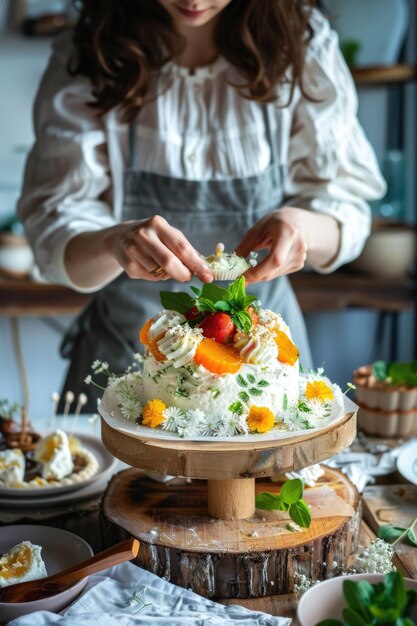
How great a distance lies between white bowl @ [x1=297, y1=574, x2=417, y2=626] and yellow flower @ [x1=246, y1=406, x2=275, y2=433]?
280mm

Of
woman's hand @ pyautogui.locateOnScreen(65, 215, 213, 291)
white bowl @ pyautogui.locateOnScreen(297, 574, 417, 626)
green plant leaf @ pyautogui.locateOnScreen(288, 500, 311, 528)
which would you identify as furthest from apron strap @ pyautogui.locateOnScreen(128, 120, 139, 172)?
white bowl @ pyautogui.locateOnScreen(297, 574, 417, 626)

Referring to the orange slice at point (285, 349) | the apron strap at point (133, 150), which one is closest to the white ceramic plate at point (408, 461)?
the orange slice at point (285, 349)

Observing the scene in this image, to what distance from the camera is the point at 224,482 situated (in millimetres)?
1308

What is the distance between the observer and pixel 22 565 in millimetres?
1186

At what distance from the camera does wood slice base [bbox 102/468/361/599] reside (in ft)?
4.01

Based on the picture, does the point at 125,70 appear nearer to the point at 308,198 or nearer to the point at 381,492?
the point at 308,198

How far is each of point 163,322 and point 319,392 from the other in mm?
279

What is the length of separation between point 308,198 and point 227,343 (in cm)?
88

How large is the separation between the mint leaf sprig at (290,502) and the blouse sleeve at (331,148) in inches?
32.5

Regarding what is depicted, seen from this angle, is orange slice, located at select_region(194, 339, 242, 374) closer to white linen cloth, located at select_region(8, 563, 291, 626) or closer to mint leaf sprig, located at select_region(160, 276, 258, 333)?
mint leaf sprig, located at select_region(160, 276, 258, 333)

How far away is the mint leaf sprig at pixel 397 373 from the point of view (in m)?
1.78

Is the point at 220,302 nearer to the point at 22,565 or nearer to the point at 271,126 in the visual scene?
the point at 22,565

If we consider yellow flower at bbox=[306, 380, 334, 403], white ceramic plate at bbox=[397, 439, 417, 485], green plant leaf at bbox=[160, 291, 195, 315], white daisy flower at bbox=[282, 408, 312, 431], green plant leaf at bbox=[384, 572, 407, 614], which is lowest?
white ceramic plate at bbox=[397, 439, 417, 485]

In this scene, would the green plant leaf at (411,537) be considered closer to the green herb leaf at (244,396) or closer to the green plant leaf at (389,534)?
the green plant leaf at (389,534)
